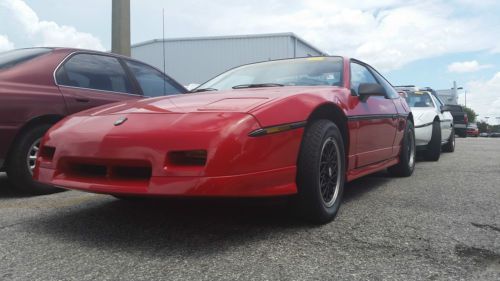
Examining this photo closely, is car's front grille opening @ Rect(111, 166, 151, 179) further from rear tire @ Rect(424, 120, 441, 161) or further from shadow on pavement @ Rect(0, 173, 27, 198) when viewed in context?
rear tire @ Rect(424, 120, 441, 161)

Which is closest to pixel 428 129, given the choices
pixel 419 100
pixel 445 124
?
pixel 419 100

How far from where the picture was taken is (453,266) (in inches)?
83.3

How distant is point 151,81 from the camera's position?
5039 mm

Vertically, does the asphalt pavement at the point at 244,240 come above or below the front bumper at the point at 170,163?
below

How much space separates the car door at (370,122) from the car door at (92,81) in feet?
7.34

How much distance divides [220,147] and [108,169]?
2.16 ft

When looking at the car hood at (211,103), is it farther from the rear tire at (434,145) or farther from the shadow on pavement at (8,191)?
the rear tire at (434,145)

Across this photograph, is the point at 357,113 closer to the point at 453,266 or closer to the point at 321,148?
the point at 321,148

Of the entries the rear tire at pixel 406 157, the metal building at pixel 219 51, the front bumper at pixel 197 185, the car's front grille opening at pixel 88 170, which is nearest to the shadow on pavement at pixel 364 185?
the rear tire at pixel 406 157

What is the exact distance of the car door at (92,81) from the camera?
161 inches

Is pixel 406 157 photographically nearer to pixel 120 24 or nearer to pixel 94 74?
pixel 94 74

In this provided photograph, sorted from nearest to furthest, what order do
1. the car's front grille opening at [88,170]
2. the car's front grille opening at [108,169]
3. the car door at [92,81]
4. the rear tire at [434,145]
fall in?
the car's front grille opening at [108,169] → the car's front grille opening at [88,170] → the car door at [92,81] → the rear tire at [434,145]

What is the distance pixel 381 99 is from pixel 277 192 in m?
2.09

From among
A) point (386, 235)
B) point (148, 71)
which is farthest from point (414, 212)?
point (148, 71)
